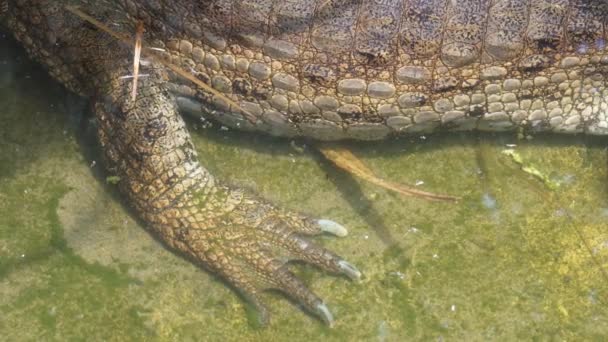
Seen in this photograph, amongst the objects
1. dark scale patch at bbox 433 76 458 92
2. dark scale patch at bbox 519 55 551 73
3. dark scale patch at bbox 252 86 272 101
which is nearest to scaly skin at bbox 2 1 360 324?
dark scale patch at bbox 252 86 272 101

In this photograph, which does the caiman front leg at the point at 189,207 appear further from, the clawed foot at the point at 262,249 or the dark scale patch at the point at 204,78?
the dark scale patch at the point at 204,78

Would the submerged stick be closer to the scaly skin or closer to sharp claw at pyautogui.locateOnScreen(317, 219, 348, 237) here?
the scaly skin

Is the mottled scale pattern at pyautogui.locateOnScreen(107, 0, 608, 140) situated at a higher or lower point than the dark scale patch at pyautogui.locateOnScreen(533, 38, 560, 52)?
lower

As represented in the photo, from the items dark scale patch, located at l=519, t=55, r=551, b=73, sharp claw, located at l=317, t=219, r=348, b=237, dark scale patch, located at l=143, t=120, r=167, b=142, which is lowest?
sharp claw, located at l=317, t=219, r=348, b=237

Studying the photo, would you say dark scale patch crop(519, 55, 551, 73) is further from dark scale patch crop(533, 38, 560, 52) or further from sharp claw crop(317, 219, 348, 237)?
sharp claw crop(317, 219, 348, 237)

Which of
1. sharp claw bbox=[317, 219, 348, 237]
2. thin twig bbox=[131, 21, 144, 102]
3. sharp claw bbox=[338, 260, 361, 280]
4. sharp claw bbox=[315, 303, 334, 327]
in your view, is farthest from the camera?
sharp claw bbox=[317, 219, 348, 237]

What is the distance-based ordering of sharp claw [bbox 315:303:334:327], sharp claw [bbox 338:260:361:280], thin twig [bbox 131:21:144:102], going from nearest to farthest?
thin twig [bbox 131:21:144:102]
sharp claw [bbox 315:303:334:327]
sharp claw [bbox 338:260:361:280]

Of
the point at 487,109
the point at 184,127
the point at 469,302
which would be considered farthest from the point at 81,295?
the point at 487,109

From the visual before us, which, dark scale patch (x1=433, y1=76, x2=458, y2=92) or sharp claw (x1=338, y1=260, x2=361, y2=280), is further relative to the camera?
sharp claw (x1=338, y1=260, x2=361, y2=280)

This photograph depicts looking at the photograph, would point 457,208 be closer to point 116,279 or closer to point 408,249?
point 408,249
